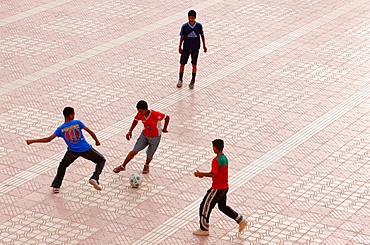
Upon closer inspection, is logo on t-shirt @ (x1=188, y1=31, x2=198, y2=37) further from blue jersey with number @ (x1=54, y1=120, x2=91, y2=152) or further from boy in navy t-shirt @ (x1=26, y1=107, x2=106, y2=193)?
blue jersey with number @ (x1=54, y1=120, x2=91, y2=152)

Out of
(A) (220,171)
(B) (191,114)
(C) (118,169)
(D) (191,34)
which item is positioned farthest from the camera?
(D) (191,34)

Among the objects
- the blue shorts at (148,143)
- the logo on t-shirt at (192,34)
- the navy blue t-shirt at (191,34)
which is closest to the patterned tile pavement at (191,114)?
the blue shorts at (148,143)

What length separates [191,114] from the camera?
15.1 metres

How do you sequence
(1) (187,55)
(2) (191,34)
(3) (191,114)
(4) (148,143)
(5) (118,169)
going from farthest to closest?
(1) (187,55) → (2) (191,34) → (3) (191,114) → (5) (118,169) → (4) (148,143)

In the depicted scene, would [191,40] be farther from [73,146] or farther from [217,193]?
[217,193]

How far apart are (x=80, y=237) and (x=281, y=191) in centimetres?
316

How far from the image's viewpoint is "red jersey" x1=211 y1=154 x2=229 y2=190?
35.3ft

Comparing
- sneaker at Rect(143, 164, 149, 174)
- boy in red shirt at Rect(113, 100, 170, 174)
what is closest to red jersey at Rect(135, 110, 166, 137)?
boy in red shirt at Rect(113, 100, 170, 174)

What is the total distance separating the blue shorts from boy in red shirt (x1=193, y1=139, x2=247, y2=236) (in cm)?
181

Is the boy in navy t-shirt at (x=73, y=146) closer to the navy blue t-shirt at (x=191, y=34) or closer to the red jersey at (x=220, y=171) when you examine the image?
the red jersey at (x=220, y=171)

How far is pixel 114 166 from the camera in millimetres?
13109

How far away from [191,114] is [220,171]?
4371 mm

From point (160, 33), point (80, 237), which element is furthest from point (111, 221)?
point (160, 33)

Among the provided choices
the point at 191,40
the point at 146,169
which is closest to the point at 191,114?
the point at 191,40
